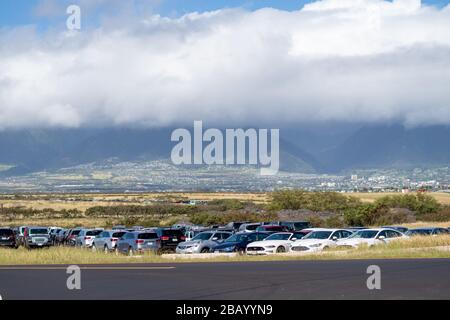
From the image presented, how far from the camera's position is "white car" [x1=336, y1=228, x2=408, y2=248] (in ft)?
121

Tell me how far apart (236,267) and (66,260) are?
8.89 m

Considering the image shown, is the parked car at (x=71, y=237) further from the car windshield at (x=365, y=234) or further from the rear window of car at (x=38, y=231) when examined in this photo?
the car windshield at (x=365, y=234)

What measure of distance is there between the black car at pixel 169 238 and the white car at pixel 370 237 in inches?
403

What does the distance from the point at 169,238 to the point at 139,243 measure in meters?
3.37

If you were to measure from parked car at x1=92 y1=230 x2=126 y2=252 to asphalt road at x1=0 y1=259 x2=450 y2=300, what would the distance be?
1812 centimetres

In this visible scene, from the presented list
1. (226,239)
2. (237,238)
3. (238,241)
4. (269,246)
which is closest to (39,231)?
(226,239)

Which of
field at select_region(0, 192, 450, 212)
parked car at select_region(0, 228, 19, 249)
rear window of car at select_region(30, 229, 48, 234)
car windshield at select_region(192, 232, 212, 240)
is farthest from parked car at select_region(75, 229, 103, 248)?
field at select_region(0, 192, 450, 212)

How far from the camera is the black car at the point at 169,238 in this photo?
43781 mm

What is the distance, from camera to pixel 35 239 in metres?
49.8

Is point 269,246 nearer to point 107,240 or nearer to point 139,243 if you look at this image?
point 139,243

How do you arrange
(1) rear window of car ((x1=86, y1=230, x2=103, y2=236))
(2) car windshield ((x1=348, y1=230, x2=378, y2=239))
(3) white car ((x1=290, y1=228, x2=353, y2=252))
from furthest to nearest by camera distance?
(1) rear window of car ((x1=86, y1=230, x2=103, y2=236)) → (2) car windshield ((x1=348, y1=230, x2=378, y2=239)) → (3) white car ((x1=290, y1=228, x2=353, y2=252))

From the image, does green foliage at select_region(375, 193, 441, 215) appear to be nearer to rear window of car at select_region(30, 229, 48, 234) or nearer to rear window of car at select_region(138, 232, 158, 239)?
rear window of car at select_region(30, 229, 48, 234)
